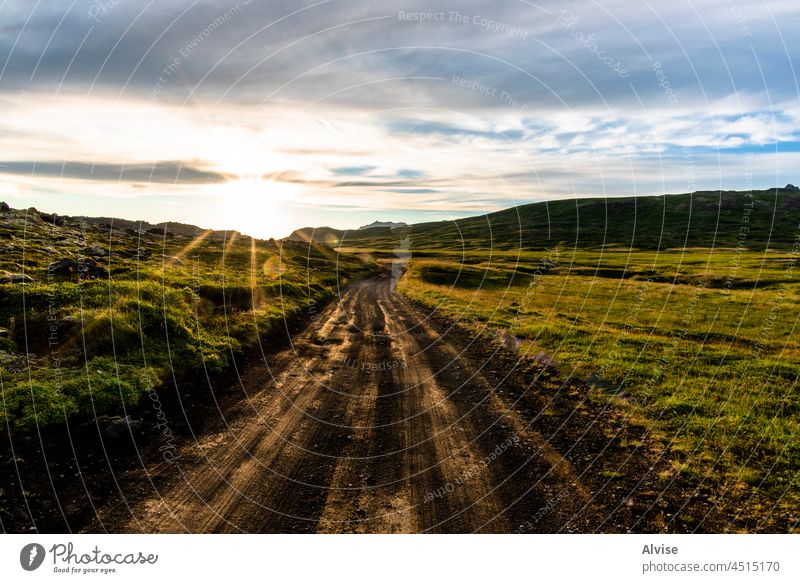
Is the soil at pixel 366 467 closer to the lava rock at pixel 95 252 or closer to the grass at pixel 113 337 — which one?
the grass at pixel 113 337

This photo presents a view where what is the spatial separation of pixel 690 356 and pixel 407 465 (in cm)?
1628

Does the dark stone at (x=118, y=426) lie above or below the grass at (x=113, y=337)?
below

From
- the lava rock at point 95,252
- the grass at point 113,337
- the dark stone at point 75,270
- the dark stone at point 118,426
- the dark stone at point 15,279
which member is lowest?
the dark stone at point 118,426

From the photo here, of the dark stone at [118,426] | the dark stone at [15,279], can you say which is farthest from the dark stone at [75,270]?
the dark stone at [118,426]

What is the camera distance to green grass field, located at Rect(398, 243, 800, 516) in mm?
10914

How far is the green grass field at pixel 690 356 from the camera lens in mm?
10914

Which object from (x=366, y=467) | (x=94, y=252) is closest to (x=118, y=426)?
(x=366, y=467)

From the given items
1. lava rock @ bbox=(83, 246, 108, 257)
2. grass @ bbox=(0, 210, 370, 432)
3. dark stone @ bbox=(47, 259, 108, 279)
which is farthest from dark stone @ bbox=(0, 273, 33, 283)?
lava rock @ bbox=(83, 246, 108, 257)

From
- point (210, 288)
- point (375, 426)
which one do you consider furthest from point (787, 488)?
point (210, 288)

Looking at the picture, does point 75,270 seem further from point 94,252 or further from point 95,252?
point 95,252

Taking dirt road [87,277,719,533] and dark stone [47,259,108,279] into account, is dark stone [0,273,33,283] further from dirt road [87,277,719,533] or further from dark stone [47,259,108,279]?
dirt road [87,277,719,533]

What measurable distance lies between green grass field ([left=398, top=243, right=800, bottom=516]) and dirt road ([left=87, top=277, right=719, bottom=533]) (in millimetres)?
1451

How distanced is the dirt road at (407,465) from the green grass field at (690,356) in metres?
1.45
